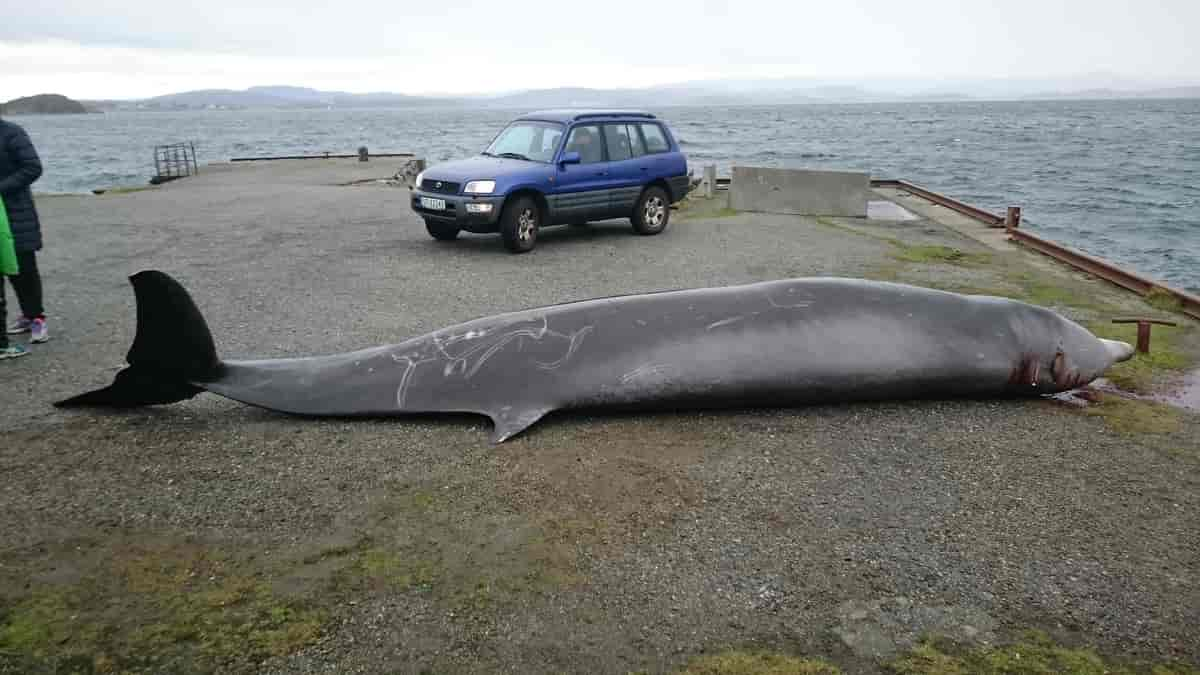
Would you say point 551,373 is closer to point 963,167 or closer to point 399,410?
point 399,410

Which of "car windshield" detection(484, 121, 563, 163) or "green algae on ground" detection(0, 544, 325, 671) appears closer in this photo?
"green algae on ground" detection(0, 544, 325, 671)

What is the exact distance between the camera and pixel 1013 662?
11.0ft

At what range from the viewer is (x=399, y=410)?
563 cm

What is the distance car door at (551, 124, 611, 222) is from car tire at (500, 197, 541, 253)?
0.42 m

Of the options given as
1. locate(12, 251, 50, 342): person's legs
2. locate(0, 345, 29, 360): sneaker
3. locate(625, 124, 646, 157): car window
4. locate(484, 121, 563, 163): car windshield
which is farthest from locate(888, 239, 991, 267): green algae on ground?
locate(0, 345, 29, 360): sneaker

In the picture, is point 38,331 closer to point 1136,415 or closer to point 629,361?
point 629,361

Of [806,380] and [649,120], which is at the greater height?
[649,120]

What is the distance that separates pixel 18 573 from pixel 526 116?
1153cm

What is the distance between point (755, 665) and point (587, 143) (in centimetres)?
1136

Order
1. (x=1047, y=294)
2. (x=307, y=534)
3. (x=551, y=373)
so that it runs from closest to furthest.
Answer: (x=307, y=534) → (x=551, y=373) → (x=1047, y=294)

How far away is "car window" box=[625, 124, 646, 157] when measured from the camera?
1430 centimetres

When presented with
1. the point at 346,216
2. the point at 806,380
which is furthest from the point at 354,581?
the point at 346,216

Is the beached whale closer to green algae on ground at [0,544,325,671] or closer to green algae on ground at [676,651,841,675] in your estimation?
green algae on ground at [0,544,325,671]

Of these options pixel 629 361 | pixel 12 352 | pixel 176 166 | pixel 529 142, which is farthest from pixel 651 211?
pixel 176 166
